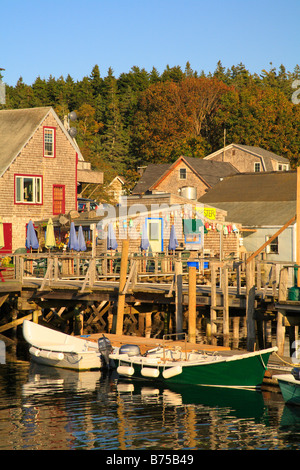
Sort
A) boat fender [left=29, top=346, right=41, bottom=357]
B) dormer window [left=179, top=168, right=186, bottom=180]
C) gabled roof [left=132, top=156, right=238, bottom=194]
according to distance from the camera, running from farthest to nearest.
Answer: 1. dormer window [left=179, top=168, right=186, bottom=180]
2. gabled roof [left=132, top=156, right=238, bottom=194]
3. boat fender [left=29, top=346, right=41, bottom=357]

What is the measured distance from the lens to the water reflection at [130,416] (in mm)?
17266

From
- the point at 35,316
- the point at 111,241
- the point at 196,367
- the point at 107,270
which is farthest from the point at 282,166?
the point at 196,367

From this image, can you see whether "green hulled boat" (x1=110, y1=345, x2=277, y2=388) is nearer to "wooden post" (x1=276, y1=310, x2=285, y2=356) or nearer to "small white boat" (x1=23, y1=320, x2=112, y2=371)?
"wooden post" (x1=276, y1=310, x2=285, y2=356)

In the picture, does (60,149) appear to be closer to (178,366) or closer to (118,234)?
(118,234)

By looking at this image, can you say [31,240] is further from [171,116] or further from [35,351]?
[171,116]

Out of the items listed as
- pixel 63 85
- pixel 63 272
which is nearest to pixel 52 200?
pixel 63 272

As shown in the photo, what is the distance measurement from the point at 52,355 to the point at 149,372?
4.67m

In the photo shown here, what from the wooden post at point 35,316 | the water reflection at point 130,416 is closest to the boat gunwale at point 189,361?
the water reflection at point 130,416

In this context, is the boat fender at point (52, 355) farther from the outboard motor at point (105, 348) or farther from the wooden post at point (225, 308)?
the wooden post at point (225, 308)

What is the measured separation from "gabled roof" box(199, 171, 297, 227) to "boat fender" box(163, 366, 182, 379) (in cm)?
2068

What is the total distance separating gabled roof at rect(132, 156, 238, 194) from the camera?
6850 cm

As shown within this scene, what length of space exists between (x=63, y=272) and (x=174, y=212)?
7126 mm

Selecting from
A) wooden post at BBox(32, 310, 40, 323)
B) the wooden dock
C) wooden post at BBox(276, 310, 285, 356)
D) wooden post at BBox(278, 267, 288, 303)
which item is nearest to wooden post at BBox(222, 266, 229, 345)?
the wooden dock

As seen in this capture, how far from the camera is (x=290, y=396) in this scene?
66.4 feet
